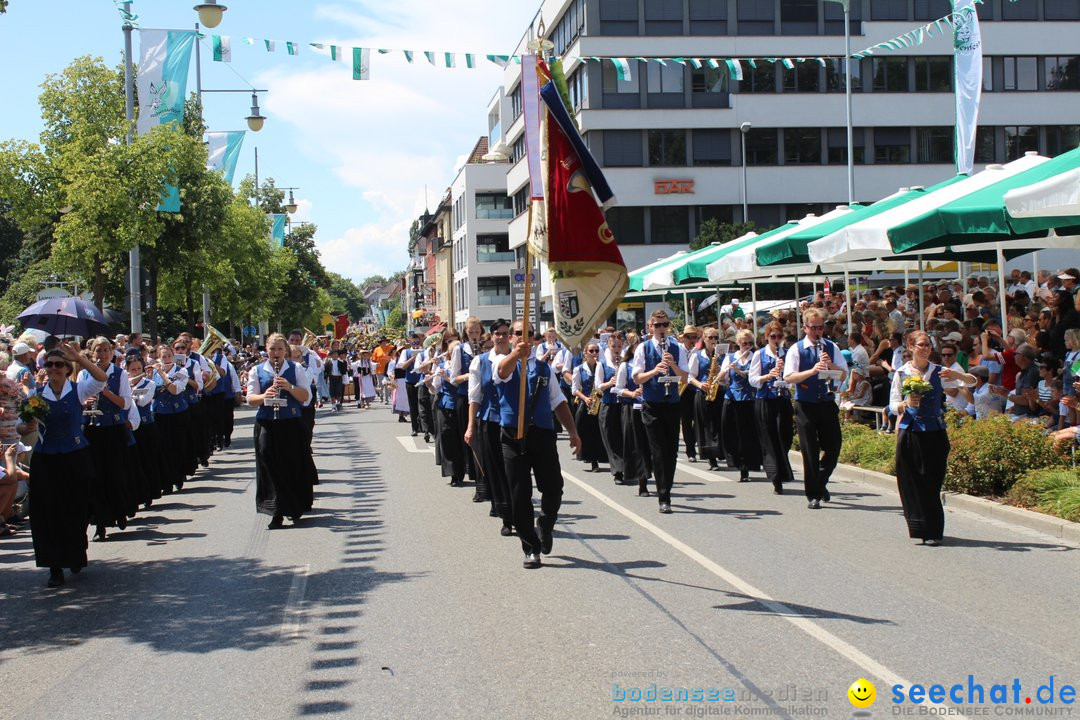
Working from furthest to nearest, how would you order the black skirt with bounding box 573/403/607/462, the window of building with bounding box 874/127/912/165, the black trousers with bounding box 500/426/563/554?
the window of building with bounding box 874/127/912/165 < the black skirt with bounding box 573/403/607/462 < the black trousers with bounding box 500/426/563/554

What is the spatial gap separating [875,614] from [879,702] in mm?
1749

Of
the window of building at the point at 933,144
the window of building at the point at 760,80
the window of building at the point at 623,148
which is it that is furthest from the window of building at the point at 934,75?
the window of building at the point at 623,148

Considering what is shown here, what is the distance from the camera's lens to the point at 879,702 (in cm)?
538

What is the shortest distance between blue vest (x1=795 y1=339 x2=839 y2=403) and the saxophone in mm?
3217

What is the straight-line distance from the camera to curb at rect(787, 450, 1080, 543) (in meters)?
9.69

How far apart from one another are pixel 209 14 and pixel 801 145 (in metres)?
31.5

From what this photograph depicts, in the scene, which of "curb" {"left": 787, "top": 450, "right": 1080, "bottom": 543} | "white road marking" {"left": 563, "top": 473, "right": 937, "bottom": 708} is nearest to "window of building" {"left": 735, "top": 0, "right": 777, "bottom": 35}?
"curb" {"left": 787, "top": 450, "right": 1080, "bottom": 543}

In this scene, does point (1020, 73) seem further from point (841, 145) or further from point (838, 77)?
point (841, 145)

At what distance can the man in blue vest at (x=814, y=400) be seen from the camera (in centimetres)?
1159

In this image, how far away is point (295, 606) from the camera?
25.5 feet

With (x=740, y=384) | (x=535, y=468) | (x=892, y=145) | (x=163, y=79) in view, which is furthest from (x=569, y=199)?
(x=892, y=145)

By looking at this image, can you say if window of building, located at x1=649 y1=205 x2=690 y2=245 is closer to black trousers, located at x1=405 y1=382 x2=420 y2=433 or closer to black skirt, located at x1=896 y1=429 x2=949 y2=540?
black trousers, located at x1=405 y1=382 x2=420 y2=433

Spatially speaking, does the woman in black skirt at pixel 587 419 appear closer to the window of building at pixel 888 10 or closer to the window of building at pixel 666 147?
the window of building at pixel 666 147

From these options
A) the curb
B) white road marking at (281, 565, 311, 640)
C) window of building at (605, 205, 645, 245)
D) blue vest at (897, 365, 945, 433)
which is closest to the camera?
white road marking at (281, 565, 311, 640)
